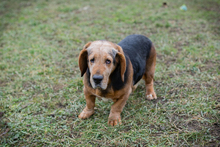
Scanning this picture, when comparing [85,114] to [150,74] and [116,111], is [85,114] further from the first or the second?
[150,74]

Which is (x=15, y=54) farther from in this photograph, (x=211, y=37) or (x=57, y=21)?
(x=211, y=37)

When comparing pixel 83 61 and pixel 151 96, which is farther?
pixel 151 96

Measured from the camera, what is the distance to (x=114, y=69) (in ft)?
13.0

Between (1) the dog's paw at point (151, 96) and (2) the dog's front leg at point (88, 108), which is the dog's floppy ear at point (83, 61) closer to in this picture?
(2) the dog's front leg at point (88, 108)

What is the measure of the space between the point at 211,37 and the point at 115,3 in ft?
22.8

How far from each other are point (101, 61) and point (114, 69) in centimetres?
45

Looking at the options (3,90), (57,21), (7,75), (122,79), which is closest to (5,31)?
(57,21)

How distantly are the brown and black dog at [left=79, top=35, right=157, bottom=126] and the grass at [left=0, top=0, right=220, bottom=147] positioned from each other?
1.51 feet

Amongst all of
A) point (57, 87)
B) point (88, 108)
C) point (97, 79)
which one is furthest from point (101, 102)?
point (97, 79)

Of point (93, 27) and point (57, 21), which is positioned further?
point (57, 21)

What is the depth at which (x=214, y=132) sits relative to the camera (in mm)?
3943

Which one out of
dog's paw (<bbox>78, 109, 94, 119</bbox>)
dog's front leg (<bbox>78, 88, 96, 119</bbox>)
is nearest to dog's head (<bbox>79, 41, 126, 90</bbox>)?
dog's front leg (<bbox>78, 88, 96, 119</bbox>)

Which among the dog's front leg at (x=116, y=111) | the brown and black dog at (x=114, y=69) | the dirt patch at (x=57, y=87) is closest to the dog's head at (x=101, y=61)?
the brown and black dog at (x=114, y=69)

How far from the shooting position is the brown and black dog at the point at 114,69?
3.61 metres
